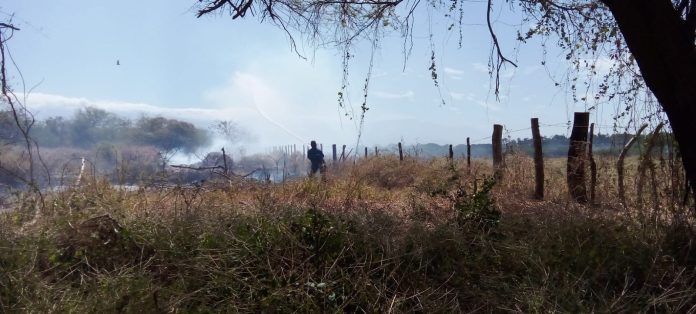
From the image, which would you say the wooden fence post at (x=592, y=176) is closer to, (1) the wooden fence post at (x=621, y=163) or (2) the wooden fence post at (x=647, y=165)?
(1) the wooden fence post at (x=621, y=163)

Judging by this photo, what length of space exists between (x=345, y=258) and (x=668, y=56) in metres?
3.15

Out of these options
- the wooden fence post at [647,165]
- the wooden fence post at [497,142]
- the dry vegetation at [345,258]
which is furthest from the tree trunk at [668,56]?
the wooden fence post at [497,142]

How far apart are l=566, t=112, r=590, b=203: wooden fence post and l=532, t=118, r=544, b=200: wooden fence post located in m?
0.80

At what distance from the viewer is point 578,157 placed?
689cm

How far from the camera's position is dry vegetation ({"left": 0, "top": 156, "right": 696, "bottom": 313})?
366 centimetres

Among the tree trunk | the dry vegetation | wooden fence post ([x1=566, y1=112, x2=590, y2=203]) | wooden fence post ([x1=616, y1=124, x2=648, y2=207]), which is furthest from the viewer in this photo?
wooden fence post ([x1=566, y1=112, x2=590, y2=203])

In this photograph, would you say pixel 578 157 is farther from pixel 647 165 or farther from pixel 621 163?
pixel 647 165

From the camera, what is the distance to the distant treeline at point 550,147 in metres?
5.47

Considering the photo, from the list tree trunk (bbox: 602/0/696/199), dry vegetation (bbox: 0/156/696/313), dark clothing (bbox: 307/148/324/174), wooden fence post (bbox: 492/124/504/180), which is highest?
tree trunk (bbox: 602/0/696/199)

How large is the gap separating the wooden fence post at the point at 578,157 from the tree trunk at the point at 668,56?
181cm

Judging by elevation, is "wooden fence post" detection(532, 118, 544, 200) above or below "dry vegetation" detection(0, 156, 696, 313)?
above

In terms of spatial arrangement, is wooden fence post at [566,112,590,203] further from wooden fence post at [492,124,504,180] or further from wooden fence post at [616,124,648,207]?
wooden fence post at [492,124,504,180]

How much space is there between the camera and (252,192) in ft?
21.1

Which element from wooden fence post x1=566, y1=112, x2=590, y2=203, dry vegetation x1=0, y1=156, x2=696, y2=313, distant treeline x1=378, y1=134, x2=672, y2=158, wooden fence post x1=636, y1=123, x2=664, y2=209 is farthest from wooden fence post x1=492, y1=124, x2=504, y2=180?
wooden fence post x1=636, y1=123, x2=664, y2=209
